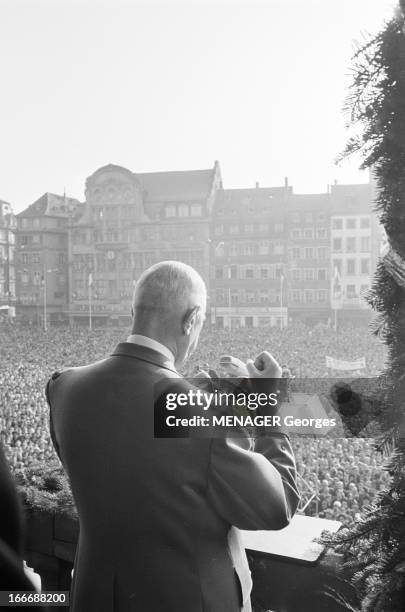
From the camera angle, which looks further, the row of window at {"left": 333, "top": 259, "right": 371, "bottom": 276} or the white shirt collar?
the row of window at {"left": 333, "top": 259, "right": 371, "bottom": 276}

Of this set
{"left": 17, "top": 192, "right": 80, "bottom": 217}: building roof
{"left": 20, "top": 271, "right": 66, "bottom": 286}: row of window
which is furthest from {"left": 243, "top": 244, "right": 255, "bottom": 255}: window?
{"left": 20, "top": 271, "right": 66, "bottom": 286}: row of window

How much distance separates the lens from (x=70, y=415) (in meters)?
0.62

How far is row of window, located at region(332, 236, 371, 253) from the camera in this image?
2461mm

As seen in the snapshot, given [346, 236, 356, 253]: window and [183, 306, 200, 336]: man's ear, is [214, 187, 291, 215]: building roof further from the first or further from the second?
[183, 306, 200, 336]: man's ear

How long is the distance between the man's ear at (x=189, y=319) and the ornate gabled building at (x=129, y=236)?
1.76m

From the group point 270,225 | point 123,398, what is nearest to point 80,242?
point 270,225

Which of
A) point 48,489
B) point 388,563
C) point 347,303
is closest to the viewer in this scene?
point 388,563

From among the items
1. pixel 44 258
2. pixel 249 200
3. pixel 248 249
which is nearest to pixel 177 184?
pixel 248 249

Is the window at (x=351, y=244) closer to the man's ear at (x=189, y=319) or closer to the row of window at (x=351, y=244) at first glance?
the row of window at (x=351, y=244)

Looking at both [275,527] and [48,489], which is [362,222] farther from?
[275,527]

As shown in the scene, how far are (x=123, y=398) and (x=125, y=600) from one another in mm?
209

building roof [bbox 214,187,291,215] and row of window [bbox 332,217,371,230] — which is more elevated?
building roof [bbox 214,187,291,215]

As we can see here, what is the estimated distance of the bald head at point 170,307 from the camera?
0.63m

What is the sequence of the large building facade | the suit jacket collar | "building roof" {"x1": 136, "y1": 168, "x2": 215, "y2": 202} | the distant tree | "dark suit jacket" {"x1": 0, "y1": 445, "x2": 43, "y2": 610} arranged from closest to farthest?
"dark suit jacket" {"x1": 0, "y1": 445, "x2": 43, "y2": 610} < the suit jacket collar < the distant tree < "building roof" {"x1": 136, "y1": 168, "x2": 215, "y2": 202} < the large building facade
